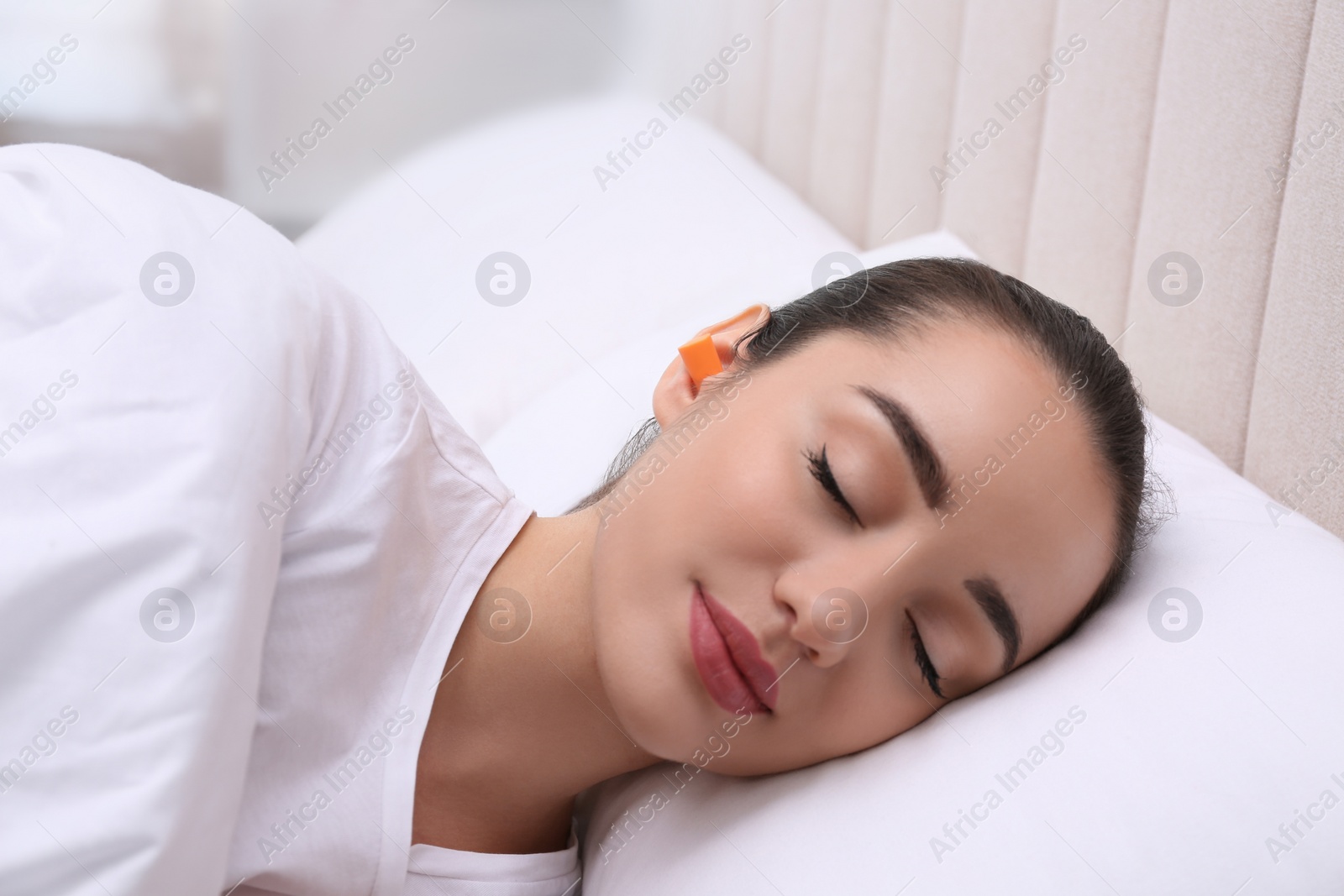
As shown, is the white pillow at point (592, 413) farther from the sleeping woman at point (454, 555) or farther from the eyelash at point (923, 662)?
the eyelash at point (923, 662)

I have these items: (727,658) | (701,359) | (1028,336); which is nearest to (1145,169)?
(1028,336)

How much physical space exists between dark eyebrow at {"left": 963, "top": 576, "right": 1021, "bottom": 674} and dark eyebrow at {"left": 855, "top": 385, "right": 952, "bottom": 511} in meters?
0.08

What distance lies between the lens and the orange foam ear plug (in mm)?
930

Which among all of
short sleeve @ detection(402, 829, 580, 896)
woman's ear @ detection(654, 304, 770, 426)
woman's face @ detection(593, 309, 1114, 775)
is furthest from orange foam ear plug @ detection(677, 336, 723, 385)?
short sleeve @ detection(402, 829, 580, 896)

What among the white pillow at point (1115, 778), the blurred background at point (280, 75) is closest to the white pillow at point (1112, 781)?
the white pillow at point (1115, 778)

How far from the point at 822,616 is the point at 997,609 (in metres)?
0.16

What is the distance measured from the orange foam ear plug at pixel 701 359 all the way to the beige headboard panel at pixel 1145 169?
0.52m

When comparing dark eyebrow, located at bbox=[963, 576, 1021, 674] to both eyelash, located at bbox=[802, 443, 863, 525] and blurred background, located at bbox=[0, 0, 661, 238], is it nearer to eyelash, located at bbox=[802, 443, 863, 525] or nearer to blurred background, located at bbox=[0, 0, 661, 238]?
eyelash, located at bbox=[802, 443, 863, 525]

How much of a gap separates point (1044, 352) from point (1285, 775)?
35cm

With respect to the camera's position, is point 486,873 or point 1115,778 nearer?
point 1115,778

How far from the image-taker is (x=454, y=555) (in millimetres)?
850

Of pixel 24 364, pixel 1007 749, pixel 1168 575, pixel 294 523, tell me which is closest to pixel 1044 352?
pixel 1168 575

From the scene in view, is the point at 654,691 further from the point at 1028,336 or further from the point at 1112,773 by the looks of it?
the point at 1028,336

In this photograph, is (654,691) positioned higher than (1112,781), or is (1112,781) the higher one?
(654,691)
